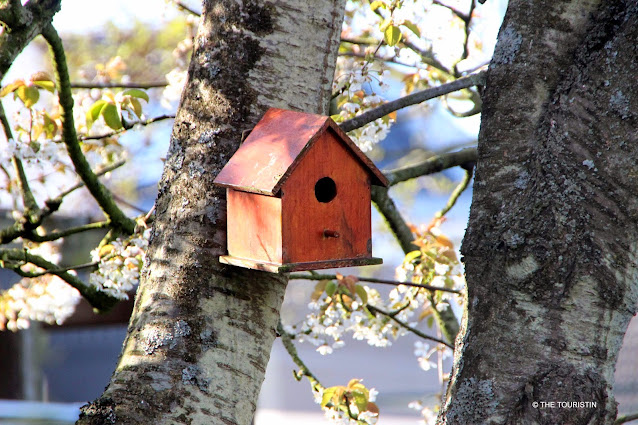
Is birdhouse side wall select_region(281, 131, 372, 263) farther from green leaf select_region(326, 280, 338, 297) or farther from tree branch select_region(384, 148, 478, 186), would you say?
tree branch select_region(384, 148, 478, 186)

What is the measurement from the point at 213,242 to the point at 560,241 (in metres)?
0.69

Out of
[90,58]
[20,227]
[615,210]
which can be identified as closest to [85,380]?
[90,58]

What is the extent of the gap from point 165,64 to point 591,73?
579 centimetres

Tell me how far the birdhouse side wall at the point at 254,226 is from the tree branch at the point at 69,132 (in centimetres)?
86

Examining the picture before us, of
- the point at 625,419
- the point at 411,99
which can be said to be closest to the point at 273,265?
the point at 411,99

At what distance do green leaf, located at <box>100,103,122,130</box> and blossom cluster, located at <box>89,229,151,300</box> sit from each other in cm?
36

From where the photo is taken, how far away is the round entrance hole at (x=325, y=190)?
1385mm

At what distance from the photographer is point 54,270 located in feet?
6.81

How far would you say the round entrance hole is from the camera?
1385 millimetres

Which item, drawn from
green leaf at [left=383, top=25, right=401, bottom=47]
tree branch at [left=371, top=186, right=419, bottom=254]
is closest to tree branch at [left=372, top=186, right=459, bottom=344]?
tree branch at [left=371, top=186, right=419, bottom=254]

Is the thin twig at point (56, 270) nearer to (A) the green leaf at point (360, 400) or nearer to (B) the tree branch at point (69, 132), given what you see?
(B) the tree branch at point (69, 132)

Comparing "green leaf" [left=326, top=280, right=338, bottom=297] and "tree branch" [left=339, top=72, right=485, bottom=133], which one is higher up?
"tree branch" [left=339, top=72, right=485, bottom=133]

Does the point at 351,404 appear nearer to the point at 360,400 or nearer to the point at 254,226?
the point at 360,400

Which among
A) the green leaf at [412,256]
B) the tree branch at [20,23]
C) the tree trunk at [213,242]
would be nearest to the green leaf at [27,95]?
the tree branch at [20,23]
